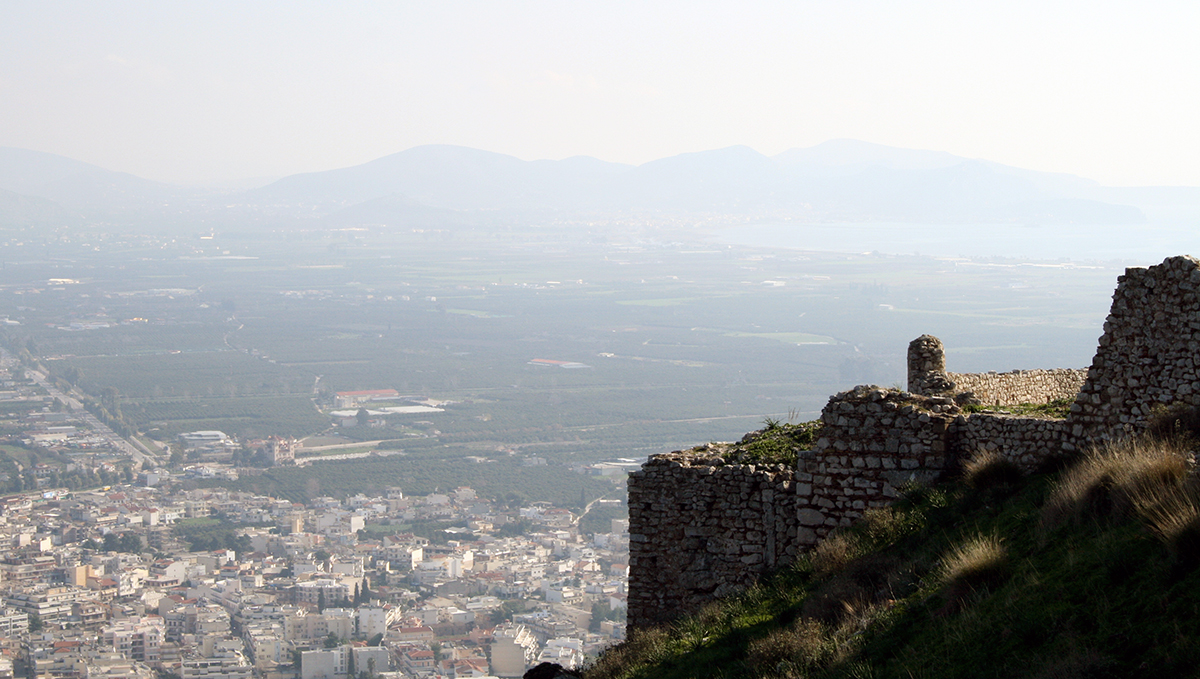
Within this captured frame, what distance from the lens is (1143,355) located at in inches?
314

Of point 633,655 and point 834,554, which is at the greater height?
point 834,554

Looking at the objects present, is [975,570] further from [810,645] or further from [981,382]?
[981,382]

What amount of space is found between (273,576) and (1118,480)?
64606 millimetres

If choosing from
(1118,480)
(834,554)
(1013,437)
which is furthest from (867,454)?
(1118,480)

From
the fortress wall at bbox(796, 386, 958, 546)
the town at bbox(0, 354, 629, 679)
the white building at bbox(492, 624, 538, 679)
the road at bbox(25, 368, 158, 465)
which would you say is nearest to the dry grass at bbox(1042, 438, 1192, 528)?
the fortress wall at bbox(796, 386, 958, 546)

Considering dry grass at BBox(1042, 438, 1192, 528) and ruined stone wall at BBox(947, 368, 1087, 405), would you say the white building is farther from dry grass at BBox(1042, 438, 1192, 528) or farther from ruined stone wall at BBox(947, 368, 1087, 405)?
dry grass at BBox(1042, 438, 1192, 528)

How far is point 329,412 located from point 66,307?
10220cm

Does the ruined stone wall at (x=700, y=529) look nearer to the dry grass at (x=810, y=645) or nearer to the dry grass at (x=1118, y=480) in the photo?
the dry grass at (x=810, y=645)

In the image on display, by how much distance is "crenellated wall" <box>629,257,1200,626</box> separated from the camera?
7914mm

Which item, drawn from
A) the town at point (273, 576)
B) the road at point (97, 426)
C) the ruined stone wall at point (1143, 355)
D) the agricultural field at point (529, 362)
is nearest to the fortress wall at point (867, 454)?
the ruined stone wall at point (1143, 355)

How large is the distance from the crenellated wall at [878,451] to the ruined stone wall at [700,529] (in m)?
0.01

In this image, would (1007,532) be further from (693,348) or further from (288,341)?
(288,341)

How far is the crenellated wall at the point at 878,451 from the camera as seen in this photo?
7.91m

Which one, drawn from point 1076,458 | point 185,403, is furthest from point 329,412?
point 1076,458
